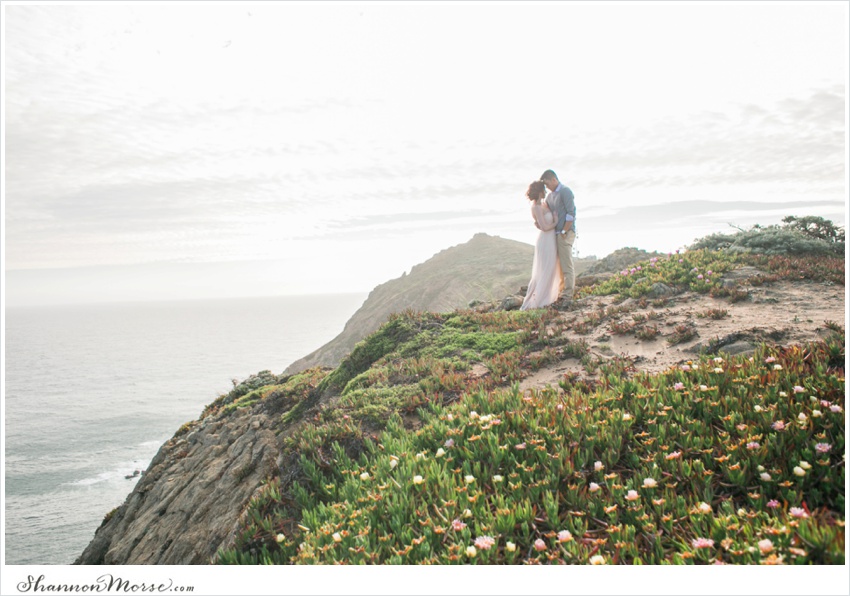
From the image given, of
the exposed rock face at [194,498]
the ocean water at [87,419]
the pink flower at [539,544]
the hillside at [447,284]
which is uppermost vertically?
the pink flower at [539,544]

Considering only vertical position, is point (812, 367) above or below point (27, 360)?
above

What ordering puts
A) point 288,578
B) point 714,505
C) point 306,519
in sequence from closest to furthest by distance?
point 714,505 → point 288,578 → point 306,519

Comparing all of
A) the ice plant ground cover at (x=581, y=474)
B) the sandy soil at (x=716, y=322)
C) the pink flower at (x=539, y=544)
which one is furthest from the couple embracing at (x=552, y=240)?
the pink flower at (x=539, y=544)

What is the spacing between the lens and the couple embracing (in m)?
12.5

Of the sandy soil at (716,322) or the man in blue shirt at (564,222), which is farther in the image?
the man in blue shirt at (564,222)

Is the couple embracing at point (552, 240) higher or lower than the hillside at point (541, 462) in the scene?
higher

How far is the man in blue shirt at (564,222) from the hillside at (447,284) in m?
30.0

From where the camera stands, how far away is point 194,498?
7016 millimetres

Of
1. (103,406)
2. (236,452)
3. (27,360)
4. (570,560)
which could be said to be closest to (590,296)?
(236,452)

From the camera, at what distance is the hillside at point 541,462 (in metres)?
3.85

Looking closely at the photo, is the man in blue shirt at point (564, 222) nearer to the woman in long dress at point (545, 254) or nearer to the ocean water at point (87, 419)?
the woman in long dress at point (545, 254)

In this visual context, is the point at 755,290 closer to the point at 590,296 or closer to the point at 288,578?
the point at 590,296

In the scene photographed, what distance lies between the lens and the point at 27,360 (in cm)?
13462

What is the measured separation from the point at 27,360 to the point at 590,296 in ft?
537
